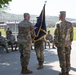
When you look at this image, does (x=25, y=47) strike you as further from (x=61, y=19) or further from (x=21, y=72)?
(x=61, y=19)

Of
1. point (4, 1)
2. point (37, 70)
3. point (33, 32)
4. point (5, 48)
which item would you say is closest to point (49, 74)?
point (37, 70)

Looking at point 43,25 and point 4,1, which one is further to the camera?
point 4,1

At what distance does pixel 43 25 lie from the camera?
10.8 m

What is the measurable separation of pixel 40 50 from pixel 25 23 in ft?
4.93

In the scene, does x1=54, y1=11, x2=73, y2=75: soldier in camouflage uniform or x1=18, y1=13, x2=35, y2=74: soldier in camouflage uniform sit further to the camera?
x1=18, y1=13, x2=35, y2=74: soldier in camouflage uniform

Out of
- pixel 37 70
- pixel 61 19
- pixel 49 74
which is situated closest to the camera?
pixel 61 19

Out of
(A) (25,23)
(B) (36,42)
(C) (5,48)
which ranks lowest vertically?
(C) (5,48)

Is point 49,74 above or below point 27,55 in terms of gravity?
below

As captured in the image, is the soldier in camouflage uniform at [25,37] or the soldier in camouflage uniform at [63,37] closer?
the soldier in camouflage uniform at [63,37]

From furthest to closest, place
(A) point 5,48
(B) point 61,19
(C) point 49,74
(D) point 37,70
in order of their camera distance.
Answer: (A) point 5,48 → (D) point 37,70 → (C) point 49,74 → (B) point 61,19

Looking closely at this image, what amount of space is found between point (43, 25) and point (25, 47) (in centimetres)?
135

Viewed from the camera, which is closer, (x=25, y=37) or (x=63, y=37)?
(x=63, y=37)

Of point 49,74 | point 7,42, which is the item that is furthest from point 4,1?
point 49,74

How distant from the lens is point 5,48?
715 inches
